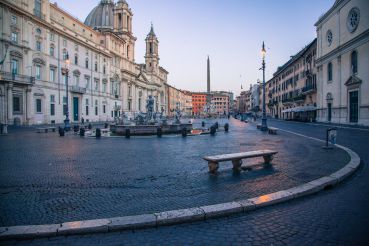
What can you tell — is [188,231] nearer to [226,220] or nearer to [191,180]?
[226,220]

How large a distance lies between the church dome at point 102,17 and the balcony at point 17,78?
47854 millimetres

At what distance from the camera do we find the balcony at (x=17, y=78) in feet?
106

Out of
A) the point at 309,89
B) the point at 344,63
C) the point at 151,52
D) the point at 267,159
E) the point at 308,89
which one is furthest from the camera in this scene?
the point at 151,52

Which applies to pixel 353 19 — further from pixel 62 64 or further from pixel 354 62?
pixel 62 64

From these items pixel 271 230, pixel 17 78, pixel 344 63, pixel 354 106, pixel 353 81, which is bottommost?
pixel 271 230

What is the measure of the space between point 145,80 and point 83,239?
→ 304 feet

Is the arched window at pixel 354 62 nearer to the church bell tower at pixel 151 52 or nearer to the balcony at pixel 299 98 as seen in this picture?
the balcony at pixel 299 98

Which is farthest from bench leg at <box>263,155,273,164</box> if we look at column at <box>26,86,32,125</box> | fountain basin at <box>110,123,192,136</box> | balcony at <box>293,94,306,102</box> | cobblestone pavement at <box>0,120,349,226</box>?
balcony at <box>293,94,306,102</box>

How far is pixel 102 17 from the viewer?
7994 cm

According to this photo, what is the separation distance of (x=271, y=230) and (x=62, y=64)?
49713 mm

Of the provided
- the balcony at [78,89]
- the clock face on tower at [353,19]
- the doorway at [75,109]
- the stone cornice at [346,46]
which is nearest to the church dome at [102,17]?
the balcony at [78,89]

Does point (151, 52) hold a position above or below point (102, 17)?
below

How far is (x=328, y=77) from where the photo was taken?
38.7 m

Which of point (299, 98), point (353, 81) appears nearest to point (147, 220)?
point (353, 81)
